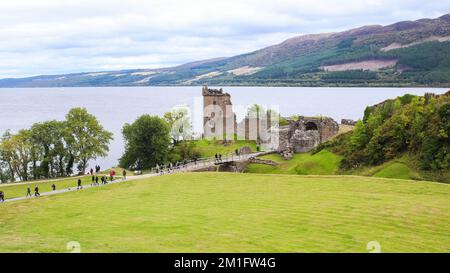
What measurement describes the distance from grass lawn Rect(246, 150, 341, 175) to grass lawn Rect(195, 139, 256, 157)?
1356 cm

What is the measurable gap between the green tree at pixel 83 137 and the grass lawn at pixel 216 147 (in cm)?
1491

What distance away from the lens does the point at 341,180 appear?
35000mm

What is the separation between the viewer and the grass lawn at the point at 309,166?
51125mm

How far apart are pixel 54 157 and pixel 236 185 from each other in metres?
39.0

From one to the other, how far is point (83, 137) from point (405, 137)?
135ft

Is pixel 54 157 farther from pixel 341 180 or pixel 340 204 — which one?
pixel 340 204

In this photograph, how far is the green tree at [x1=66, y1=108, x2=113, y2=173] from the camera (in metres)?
65.9

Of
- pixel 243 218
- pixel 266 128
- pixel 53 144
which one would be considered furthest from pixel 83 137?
pixel 243 218

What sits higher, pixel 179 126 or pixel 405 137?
pixel 405 137

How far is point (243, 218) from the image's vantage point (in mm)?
24750

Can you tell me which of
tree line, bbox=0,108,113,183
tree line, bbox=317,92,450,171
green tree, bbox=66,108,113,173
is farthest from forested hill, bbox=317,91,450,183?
tree line, bbox=0,108,113,183

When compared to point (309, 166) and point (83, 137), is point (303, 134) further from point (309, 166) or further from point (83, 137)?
point (83, 137)

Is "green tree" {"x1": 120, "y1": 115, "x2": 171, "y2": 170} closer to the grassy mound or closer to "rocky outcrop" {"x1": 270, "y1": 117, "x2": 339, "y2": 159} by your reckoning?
"rocky outcrop" {"x1": 270, "y1": 117, "x2": 339, "y2": 159}
